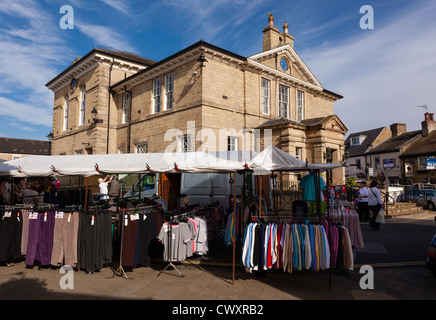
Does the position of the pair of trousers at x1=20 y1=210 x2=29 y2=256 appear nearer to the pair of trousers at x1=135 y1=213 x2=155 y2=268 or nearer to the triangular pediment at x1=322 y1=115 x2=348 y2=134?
the pair of trousers at x1=135 y1=213 x2=155 y2=268

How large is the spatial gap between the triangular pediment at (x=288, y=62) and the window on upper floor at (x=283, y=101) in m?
1.16

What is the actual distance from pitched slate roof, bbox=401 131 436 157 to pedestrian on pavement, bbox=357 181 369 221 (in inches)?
937

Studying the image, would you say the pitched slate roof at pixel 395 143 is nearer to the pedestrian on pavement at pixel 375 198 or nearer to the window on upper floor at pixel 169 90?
the pedestrian on pavement at pixel 375 198

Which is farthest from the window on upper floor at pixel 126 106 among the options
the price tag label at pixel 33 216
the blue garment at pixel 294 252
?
the blue garment at pixel 294 252

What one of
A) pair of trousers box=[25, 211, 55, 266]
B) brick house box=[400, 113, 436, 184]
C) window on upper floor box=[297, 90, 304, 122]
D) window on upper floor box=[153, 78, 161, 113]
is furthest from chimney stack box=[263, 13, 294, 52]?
brick house box=[400, 113, 436, 184]

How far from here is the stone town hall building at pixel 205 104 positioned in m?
17.6

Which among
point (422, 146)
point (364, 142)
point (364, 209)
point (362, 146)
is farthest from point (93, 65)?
point (364, 142)

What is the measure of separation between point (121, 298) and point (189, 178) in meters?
8.45

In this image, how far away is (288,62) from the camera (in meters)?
22.4

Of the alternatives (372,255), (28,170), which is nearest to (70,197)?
(28,170)

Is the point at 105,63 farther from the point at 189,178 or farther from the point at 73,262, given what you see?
the point at 73,262

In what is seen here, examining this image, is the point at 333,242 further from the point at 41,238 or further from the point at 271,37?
the point at 271,37
